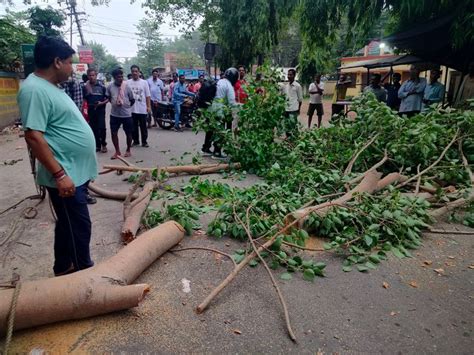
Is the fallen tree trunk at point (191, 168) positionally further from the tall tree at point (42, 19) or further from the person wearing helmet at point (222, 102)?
the tall tree at point (42, 19)

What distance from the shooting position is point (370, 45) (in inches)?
1230

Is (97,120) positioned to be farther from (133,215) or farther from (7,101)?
(7,101)

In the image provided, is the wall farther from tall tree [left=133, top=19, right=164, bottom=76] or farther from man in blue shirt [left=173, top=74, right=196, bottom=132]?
tall tree [left=133, top=19, right=164, bottom=76]

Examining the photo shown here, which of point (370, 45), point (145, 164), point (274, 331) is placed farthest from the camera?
point (370, 45)

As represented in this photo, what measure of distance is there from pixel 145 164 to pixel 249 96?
7.47ft

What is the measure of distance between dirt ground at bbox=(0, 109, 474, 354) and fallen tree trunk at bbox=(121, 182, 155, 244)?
0.15m

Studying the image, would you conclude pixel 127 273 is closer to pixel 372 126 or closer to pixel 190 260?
pixel 190 260

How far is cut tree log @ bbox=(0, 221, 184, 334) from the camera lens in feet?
7.22

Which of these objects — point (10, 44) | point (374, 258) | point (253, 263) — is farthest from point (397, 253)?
point (10, 44)

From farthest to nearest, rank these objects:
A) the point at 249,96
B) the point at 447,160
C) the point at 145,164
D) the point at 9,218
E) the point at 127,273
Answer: the point at 145,164, the point at 249,96, the point at 447,160, the point at 9,218, the point at 127,273

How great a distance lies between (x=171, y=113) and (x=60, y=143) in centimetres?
1028

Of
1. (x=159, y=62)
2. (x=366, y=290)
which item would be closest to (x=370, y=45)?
(x=366, y=290)

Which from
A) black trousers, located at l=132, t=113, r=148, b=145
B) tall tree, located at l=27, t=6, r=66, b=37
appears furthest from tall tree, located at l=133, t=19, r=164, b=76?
black trousers, located at l=132, t=113, r=148, b=145

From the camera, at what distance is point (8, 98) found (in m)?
13.3
